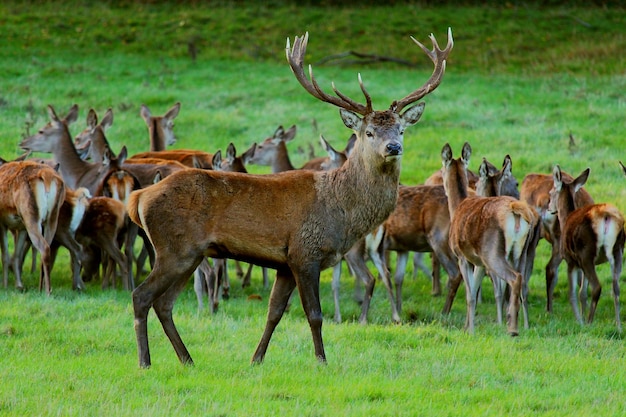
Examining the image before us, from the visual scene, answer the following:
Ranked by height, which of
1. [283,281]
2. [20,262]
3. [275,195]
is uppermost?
[275,195]

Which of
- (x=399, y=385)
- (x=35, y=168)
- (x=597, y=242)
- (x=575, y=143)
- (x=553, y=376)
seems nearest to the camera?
(x=399, y=385)

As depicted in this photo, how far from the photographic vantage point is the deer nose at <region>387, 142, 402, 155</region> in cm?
719

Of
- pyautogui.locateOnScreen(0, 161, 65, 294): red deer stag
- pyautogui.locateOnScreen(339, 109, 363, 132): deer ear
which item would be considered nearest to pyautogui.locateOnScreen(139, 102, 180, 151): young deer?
pyautogui.locateOnScreen(0, 161, 65, 294): red deer stag

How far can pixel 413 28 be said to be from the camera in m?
29.2

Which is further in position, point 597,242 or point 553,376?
point 597,242

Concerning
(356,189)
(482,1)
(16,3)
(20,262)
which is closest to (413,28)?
(482,1)

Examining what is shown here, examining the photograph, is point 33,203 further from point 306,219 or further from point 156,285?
point 306,219

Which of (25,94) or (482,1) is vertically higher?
(482,1)

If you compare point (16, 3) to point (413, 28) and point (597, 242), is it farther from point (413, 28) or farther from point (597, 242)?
point (597, 242)

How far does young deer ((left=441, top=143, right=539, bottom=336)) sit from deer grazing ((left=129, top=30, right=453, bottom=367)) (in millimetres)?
2112

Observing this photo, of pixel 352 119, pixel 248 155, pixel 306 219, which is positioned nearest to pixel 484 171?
pixel 352 119

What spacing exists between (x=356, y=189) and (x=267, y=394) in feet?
6.17

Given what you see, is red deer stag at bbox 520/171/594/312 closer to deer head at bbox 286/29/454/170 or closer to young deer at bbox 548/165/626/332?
young deer at bbox 548/165/626/332

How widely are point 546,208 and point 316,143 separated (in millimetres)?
7273
